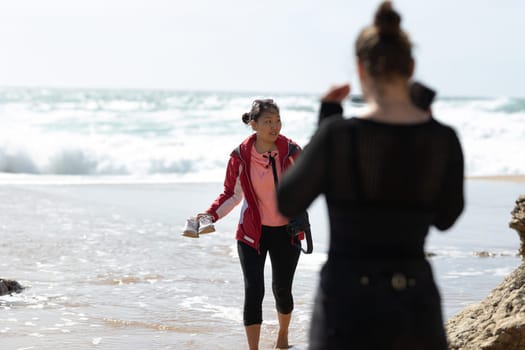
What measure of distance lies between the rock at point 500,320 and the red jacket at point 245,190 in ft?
4.12

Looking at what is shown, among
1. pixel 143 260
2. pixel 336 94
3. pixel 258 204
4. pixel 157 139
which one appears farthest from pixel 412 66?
pixel 157 139

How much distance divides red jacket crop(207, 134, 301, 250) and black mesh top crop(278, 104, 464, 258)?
2987mm

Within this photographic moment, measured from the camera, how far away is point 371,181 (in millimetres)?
2441

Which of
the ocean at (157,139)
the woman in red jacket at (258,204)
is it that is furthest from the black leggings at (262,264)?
the ocean at (157,139)

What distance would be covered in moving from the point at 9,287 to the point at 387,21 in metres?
5.87

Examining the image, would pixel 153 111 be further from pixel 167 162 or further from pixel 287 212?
pixel 287 212

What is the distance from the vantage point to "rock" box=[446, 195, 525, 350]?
4509 millimetres

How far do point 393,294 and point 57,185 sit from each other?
1609 cm

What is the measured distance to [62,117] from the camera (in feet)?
141

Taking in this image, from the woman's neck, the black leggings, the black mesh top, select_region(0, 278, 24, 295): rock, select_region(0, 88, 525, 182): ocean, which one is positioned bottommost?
select_region(0, 278, 24, 295): rock

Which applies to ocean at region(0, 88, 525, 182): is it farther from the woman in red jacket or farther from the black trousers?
the black trousers

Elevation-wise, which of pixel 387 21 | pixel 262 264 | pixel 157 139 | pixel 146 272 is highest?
pixel 157 139

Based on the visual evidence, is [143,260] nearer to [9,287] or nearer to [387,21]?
[9,287]

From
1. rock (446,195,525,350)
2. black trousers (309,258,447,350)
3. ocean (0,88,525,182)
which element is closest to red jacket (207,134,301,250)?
rock (446,195,525,350)
